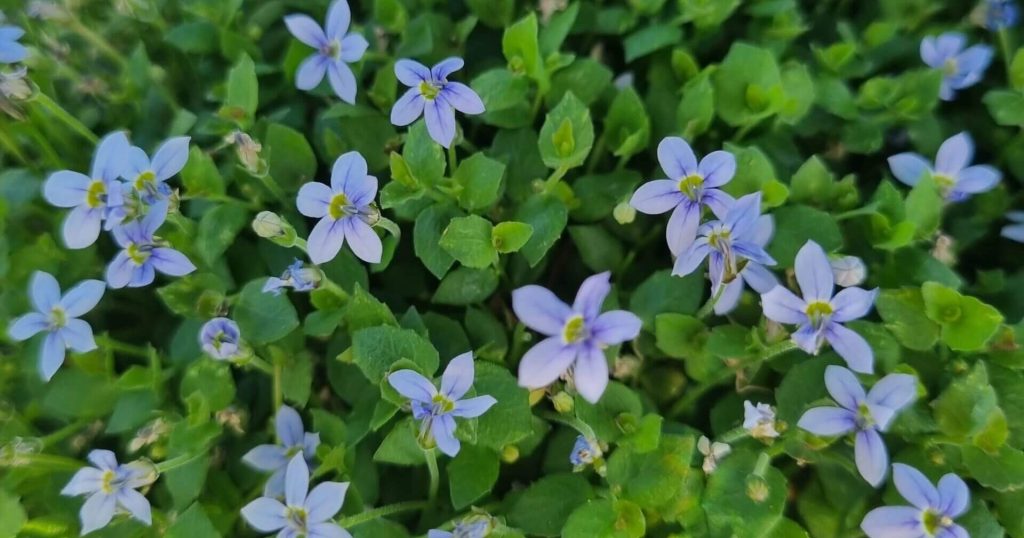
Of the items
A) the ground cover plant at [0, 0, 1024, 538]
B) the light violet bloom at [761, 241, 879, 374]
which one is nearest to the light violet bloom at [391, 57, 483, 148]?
the ground cover plant at [0, 0, 1024, 538]

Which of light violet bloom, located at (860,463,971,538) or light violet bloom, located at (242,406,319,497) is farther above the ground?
light violet bloom, located at (860,463,971,538)

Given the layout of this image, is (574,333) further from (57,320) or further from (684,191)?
(57,320)

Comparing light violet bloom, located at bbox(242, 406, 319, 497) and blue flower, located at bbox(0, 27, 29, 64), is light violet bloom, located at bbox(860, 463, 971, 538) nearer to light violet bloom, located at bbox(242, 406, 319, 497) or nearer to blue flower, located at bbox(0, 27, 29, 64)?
light violet bloom, located at bbox(242, 406, 319, 497)

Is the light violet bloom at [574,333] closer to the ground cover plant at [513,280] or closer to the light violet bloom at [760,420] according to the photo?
the ground cover plant at [513,280]

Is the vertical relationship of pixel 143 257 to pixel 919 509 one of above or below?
above

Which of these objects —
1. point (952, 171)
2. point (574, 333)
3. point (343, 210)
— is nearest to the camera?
point (574, 333)

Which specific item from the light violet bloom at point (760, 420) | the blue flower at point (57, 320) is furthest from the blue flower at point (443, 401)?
the blue flower at point (57, 320)

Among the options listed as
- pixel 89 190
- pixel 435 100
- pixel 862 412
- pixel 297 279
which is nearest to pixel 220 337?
pixel 297 279
